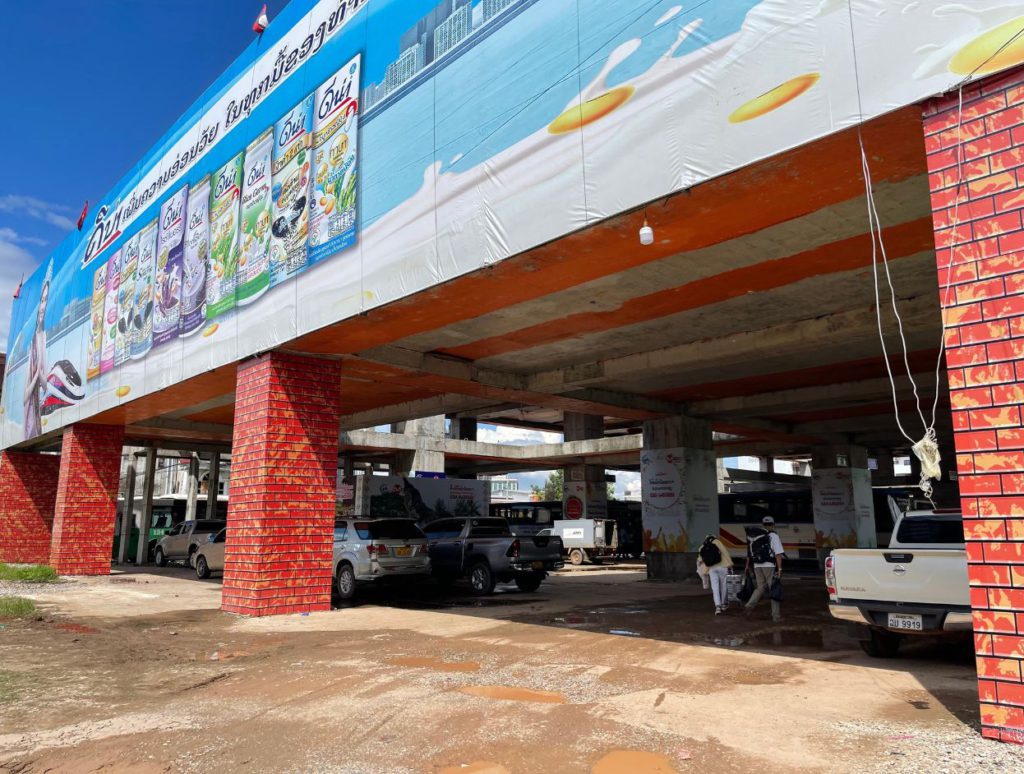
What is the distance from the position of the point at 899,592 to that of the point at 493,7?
8823 millimetres

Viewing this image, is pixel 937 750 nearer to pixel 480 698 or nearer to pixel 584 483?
pixel 480 698

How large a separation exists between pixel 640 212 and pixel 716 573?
785cm

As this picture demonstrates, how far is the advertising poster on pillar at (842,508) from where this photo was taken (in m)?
26.8

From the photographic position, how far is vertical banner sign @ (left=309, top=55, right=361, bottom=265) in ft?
39.1

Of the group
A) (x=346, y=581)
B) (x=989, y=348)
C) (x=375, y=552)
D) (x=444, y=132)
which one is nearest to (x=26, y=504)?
(x=346, y=581)

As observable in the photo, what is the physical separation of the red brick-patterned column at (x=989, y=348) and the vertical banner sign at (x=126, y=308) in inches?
751

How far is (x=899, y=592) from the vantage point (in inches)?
300

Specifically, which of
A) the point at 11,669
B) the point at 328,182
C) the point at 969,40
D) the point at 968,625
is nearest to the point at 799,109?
the point at 969,40

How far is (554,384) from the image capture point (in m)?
17.6

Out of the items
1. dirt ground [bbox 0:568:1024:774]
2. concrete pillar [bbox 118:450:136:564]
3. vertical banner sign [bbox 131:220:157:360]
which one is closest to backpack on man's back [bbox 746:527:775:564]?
dirt ground [bbox 0:568:1024:774]

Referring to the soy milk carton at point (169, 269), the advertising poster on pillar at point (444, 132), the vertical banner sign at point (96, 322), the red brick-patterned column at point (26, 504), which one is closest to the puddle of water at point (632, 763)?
the advertising poster on pillar at point (444, 132)

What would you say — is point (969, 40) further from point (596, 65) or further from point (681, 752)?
point (681, 752)

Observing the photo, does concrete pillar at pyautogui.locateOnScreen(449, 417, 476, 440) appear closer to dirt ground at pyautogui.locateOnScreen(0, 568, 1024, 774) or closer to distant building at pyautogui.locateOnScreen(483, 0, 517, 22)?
dirt ground at pyautogui.locateOnScreen(0, 568, 1024, 774)

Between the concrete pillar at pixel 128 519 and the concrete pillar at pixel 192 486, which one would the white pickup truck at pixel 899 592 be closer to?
the concrete pillar at pixel 128 519
